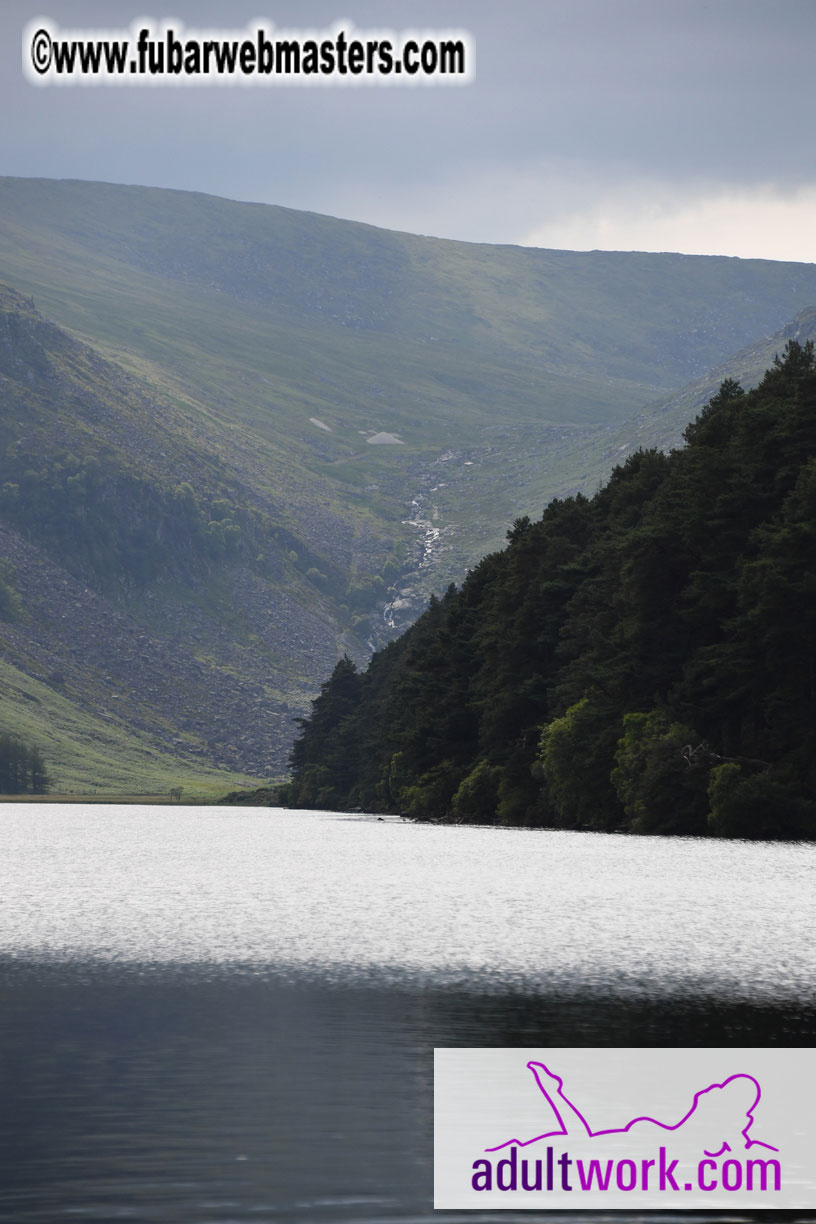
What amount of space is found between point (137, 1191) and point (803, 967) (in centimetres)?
2093

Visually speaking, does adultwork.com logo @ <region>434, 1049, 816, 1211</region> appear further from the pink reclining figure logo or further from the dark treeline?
the dark treeline

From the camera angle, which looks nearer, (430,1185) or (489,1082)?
(430,1185)

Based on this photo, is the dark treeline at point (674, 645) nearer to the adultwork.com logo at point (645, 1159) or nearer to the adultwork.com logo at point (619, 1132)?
the adultwork.com logo at point (619, 1132)

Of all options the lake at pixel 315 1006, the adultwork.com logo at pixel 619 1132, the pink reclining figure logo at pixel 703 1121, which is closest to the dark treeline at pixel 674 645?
the lake at pixel 315 1006

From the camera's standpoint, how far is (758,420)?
103 metres

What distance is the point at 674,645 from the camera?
10850 centimetres

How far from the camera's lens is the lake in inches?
690

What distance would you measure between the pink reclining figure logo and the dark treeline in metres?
70.9

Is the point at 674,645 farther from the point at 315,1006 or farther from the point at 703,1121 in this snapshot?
the point at 703,1121

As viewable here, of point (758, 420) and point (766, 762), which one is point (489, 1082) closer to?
point (766, 762)

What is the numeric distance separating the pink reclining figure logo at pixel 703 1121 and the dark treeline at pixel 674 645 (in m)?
70.9

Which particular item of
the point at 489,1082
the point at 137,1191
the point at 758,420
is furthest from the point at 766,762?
the point at 137,1191

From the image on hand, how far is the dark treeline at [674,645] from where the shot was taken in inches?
3661

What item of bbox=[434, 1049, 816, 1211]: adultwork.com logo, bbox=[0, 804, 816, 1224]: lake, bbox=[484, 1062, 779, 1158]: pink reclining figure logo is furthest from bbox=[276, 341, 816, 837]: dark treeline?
bbox=[484, 1062, 779, 1158]: pink reclining figure logo
